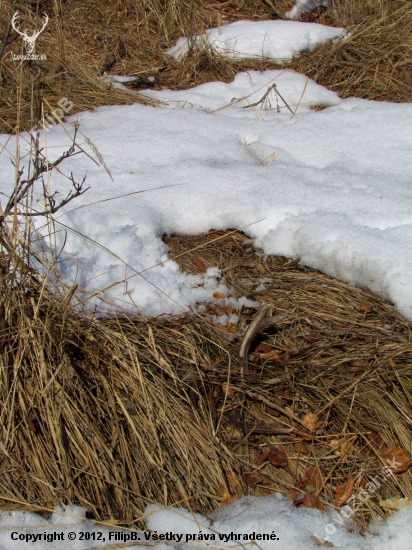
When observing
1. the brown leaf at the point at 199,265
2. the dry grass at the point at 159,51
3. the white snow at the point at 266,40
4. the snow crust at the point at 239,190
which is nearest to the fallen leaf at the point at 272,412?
the snow crust at the point at 239,190

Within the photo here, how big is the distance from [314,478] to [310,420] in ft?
0.58

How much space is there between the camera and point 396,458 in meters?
1.45

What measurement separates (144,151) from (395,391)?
170cm

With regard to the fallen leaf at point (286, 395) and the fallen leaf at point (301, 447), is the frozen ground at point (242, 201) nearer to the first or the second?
the fallen leaf at point (301, 447)

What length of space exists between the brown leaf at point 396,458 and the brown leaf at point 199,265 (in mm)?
946

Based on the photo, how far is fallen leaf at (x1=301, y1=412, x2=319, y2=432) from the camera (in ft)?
4.99

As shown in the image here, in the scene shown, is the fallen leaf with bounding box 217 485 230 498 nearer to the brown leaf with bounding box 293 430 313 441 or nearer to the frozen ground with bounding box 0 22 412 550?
the frozen ground with bounding box 0 22 412 550

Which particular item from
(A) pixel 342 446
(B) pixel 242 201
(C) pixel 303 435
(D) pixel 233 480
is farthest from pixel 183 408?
(B) pixel 242 201

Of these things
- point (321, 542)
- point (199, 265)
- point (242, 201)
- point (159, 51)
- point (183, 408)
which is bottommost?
point (321, 542)

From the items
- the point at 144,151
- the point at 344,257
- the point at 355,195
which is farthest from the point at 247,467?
the point at 144,151

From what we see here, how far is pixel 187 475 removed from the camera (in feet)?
4.56

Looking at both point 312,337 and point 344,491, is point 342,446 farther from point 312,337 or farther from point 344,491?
point 312,337

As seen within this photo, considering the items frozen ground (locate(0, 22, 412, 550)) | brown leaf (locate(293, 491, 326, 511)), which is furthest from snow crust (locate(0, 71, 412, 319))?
brown leaf (locate(293, 491, 326, 511))

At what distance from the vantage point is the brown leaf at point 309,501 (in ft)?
4.52
